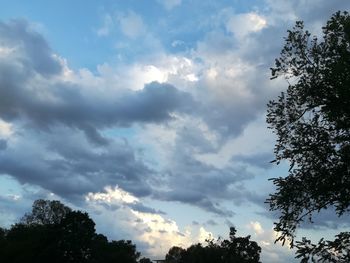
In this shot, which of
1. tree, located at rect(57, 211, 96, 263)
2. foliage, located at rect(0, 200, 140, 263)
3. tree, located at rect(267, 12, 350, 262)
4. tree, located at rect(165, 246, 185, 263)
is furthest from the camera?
tree, located at rect(165, 246, 185, 263)

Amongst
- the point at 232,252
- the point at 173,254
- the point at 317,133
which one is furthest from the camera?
the point at 173,254

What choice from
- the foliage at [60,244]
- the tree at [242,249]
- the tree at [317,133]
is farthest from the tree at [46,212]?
the tree at [317,133]

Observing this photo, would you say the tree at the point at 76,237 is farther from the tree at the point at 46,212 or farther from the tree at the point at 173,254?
the tree at the point at 173,254

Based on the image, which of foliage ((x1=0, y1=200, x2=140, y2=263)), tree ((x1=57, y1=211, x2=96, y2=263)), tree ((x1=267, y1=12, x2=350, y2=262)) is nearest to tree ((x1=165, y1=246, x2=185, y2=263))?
foliage ((x1=0, y1=200, x2=140, y2=263))

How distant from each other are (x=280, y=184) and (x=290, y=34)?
6607mm

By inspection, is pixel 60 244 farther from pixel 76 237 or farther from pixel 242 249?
pixel 242 249

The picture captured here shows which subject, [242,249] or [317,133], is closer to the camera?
[317,133]

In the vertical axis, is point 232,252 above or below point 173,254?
below

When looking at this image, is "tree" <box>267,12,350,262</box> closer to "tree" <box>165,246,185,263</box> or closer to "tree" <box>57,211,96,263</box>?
"tree" <box>57,211,96,263</box>

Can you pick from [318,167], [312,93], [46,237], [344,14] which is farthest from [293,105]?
[46,237]

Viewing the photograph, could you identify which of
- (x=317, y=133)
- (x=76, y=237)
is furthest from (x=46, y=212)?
(x=317, y=133)

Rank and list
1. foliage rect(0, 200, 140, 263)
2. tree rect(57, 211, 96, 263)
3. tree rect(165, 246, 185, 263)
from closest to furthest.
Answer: foliage rect(0, 200, 140, 263), tree rect(57, 211, 96, 263), tree rect(165, 246, 185, 263)

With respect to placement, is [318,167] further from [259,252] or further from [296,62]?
[259,252]

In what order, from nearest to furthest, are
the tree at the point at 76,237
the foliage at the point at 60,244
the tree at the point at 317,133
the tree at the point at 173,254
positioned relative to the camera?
the tree at the point at 317,133, the foliage at the point at 60,244, the tree at the point at 76,237, the tree at the point at 173,254
